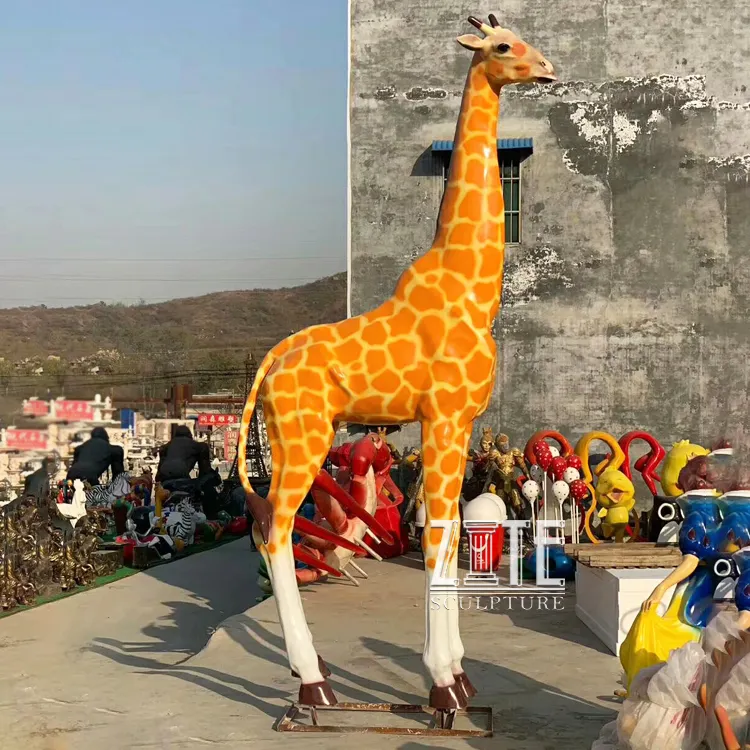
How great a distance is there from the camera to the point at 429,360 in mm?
5293

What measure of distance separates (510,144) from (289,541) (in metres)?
10.1

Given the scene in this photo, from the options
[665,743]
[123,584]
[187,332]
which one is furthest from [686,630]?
[187,332]

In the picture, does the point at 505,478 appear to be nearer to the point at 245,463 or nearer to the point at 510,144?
the point at 510,144

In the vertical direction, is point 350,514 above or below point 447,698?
above

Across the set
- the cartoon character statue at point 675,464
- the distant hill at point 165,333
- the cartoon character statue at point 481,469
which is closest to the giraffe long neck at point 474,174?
the cartoon character statue at point 675,464

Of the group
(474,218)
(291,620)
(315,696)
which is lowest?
(315,696)

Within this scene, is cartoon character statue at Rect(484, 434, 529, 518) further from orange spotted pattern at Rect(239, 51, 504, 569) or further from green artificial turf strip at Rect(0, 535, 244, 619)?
orange spotted pattern at Rect(239, 51, 504, 569)

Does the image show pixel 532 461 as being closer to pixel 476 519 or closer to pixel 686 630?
pixel 476 519

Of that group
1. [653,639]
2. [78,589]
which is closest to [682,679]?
[653,639]

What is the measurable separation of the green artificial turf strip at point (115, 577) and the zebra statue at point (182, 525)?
0.13 meters

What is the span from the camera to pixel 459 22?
14.5m

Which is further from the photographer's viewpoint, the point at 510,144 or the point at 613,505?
the point at 510,144

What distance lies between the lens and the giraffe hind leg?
5.33 meters

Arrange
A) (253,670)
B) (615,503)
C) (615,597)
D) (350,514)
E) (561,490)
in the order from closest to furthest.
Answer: (253,670)
(615,597)
(350,514)
(561,490)
(615,503)
